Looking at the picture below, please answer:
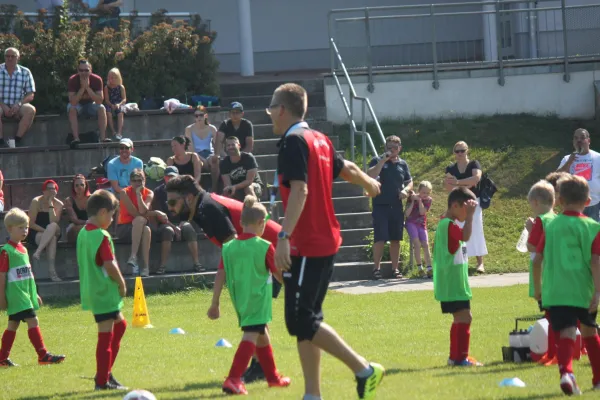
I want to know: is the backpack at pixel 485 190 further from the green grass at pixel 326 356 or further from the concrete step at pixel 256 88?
the concrete step at pixel 256 88

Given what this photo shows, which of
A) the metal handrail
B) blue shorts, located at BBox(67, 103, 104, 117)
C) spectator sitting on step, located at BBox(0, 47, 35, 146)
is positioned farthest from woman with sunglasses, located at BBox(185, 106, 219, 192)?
spectator sitting on step, located at BBox(0, 47, 35, 146)

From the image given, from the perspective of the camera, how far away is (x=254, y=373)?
896 cm

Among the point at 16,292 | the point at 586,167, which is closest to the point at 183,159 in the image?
the point at 586,167

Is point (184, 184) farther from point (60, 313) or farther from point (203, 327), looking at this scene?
point (60, 313)

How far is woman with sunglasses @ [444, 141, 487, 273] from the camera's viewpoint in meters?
16.4

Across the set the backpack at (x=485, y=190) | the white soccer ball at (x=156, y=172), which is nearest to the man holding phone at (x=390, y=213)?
the backpack at (x=485, y=190)

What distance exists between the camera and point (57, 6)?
2134cm

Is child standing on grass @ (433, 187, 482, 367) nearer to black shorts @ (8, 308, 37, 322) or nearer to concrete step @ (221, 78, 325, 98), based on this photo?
black shorts @ (8, 308, 37, 322)

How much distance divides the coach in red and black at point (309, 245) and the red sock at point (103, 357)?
Result: 87.2 inches

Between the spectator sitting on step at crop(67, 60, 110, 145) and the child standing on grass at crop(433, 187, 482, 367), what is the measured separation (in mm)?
11384

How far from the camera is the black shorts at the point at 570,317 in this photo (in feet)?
25.1

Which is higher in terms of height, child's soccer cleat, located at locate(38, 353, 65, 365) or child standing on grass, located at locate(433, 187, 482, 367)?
child standing on grass, located at locate(433, 187, 482, 367)

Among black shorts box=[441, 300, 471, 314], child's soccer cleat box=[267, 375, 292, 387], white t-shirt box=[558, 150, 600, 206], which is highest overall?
white t-shirt box=[558, 150, 600, 206]

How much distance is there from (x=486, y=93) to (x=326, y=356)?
1390 cm
